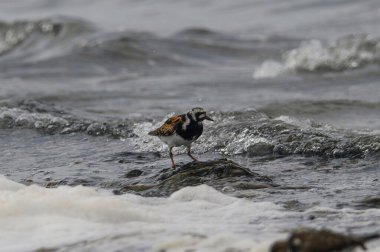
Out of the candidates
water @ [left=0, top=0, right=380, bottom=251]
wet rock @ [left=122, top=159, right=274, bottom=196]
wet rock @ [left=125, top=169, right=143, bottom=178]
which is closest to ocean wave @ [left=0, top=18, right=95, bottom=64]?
water @ [left=0, top=0, right=380, bottom=251]

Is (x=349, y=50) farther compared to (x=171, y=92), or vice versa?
(x=349, y=50)

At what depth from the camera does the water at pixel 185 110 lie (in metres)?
5.57

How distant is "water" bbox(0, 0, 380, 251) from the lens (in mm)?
5570

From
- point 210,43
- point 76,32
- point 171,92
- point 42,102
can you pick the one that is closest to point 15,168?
point 42,102

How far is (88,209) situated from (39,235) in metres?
0.44

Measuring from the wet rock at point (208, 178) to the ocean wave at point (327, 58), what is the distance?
767 cm

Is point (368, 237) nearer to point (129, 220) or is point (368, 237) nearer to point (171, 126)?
point (129, 220)

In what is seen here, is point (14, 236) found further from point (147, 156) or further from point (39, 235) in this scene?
point (147, 156)

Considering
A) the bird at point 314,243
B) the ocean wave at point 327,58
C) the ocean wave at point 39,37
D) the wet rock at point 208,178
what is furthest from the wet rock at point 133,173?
the ocean wave at point 39,37

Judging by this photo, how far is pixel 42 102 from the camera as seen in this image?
1173cm

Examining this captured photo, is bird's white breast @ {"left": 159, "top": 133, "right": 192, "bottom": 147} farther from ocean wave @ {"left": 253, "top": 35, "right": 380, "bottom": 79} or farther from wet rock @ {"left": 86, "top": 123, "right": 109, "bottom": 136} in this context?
ocean wave @ {"left": 253, "top": 35, "right": 380, "bottom": 79}

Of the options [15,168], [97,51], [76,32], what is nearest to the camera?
[15,168]

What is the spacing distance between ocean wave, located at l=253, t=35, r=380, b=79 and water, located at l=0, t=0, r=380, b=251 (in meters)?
0.04

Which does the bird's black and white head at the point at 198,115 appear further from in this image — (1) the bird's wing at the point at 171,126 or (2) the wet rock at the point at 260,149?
(2) the wet rock at the point at 260,149
